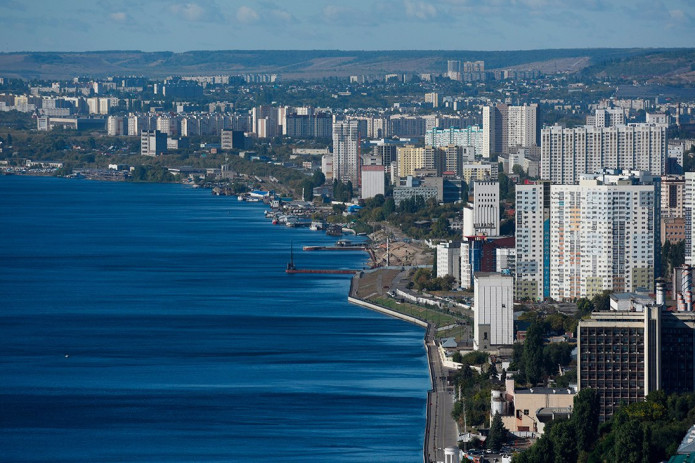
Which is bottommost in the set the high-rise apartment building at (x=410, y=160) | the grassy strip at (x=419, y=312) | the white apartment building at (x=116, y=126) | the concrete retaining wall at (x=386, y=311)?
the concrete retaining wall at (x=386, y=311)

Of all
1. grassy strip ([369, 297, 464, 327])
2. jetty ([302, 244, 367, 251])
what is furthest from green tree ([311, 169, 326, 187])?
grassy strip ([369, 297, 464, 327])

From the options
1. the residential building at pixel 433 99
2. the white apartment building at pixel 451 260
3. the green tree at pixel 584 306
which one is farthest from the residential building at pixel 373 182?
the residential building at pixel 433 99

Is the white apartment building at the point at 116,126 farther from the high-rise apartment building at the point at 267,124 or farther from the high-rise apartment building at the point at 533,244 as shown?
the high-rise apartment building at the point at 533,244

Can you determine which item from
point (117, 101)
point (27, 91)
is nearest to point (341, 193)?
point (117, 101)

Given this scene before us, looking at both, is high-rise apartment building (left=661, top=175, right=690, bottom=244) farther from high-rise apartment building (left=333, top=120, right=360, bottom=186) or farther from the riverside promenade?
high-rise apartment building (left=333, top=120, right=360, bottom=186)

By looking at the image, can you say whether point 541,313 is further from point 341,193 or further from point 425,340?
point 341,193
